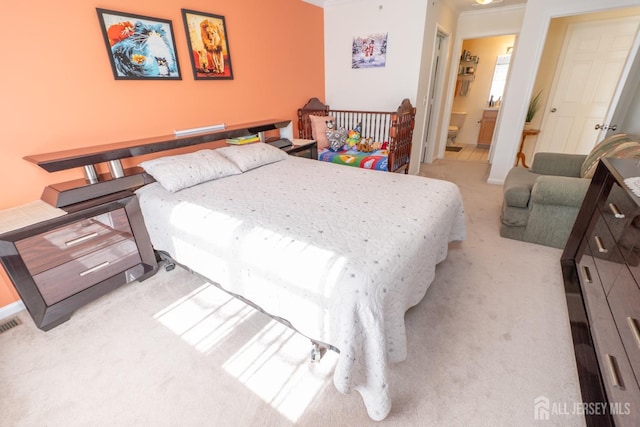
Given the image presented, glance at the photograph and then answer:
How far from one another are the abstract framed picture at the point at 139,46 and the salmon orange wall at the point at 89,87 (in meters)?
0.05

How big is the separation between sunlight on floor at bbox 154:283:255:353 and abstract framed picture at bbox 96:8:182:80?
1.75 meters

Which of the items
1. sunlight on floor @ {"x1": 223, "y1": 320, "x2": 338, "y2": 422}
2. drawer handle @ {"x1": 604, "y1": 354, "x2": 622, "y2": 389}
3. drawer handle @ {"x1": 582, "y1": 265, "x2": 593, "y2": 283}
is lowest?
sunlight on floor @ {"x1": 223, "y1": 320, "x2": 338, "y2": 422}

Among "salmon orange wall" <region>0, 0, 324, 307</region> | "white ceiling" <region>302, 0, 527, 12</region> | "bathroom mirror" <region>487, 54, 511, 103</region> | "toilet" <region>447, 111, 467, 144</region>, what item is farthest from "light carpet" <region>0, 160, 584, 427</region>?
"bathroom mirror" <region>487, 54, 511, 103</region>

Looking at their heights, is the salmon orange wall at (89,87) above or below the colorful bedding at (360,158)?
above

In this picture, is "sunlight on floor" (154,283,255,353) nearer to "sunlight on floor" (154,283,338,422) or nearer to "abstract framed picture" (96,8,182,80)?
"sunlight on floor" (154,283,338,422)

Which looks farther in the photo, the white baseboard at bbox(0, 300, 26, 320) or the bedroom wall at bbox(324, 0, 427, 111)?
the bedroom wall at bbox(324, 0, 427, 111)

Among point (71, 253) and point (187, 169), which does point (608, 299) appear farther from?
point (71, 253)

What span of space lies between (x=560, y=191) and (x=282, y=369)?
2373 millimetres

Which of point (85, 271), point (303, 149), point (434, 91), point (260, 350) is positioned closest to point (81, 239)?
point (85, 271)

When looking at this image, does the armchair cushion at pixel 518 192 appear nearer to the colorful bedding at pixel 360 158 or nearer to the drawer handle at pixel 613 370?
the colorful bedding at pixel 360 158

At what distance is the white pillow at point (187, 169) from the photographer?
2.05 metres

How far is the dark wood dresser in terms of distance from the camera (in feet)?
3.66

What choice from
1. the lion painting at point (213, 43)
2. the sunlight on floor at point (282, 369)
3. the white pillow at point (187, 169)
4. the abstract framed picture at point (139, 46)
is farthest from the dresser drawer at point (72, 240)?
the lion painting at point (213, 43)

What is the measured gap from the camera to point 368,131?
13.3 feet
